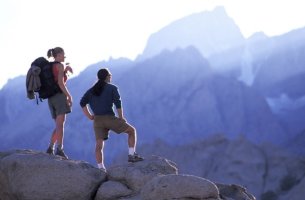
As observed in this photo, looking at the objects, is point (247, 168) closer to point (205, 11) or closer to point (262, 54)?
point (262, 54)

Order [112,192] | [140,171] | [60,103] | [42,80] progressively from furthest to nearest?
1. [60,103]
2. [42,80]
3. [140,171]
4. [112,192]

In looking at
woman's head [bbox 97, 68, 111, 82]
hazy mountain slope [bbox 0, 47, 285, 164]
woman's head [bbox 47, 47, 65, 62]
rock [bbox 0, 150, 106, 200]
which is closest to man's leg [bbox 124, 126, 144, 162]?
rock [bbox 0, 150, 106, 200]

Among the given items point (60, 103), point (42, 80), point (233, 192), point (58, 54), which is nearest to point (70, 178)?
point (60, 103)

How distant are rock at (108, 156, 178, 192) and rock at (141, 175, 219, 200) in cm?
115

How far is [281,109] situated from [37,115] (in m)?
→ 56.5

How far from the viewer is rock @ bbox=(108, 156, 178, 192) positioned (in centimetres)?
1095

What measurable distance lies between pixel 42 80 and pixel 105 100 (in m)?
1.33

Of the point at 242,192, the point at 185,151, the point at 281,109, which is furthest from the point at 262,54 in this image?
the point at 242,192

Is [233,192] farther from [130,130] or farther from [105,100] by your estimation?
[105,100]

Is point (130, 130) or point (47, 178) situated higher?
point (130, 130)

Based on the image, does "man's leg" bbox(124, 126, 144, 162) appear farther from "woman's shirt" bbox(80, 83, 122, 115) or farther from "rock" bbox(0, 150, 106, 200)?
"rock" bbox(0, 150, 106, 200)

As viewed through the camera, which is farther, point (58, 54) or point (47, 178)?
point (58, 54)

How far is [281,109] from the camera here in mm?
147125

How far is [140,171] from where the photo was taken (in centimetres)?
1112
